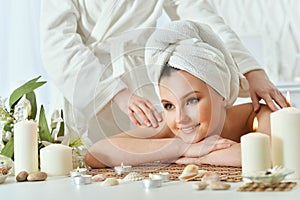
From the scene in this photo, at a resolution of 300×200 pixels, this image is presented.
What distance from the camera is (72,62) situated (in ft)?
4.27

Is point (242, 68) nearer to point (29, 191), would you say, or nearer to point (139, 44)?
point (139, 44)

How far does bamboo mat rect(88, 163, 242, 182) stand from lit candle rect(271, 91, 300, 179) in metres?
0.07

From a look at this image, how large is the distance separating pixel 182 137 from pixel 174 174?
5.4 inches

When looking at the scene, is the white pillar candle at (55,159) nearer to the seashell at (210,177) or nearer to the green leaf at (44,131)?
the green leaf at (44,131)

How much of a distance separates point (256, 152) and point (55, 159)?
384 mm

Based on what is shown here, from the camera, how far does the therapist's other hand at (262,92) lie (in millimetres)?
1222

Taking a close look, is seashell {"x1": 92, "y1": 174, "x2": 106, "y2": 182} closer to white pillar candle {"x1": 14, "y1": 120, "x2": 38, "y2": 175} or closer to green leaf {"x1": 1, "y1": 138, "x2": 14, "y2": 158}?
white pillar candle {"x1": 14, "y1": 120, "x2": 38, "y2": 175}

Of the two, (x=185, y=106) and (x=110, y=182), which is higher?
(x=185, y=106)

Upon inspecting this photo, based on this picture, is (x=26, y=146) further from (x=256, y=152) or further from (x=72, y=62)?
(x=256, y=152)

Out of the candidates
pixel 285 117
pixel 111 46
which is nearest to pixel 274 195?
pixel 285 117

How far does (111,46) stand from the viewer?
4.28 ft

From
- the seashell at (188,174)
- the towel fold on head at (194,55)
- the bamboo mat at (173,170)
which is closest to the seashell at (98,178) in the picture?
the bamboo mat at (173,170)

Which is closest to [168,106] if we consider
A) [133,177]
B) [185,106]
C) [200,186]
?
[185,106]

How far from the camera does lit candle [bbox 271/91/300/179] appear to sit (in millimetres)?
894
